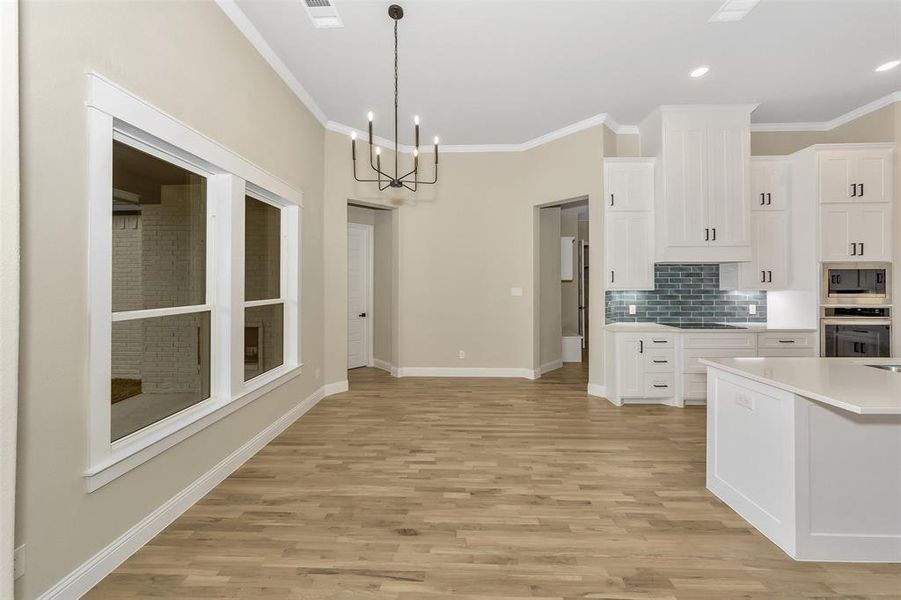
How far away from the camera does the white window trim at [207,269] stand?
172 centimetres

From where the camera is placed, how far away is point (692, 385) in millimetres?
4391

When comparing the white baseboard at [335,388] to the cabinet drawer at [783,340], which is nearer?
the cabinet drawer at [783,340]

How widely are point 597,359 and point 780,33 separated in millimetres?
3393

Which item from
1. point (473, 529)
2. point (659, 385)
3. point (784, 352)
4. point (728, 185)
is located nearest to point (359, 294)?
point (659, 385)

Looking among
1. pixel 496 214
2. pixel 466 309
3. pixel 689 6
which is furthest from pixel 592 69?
pixel 466 309

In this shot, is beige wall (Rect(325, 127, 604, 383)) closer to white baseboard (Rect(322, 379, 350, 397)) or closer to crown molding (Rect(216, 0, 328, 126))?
white baseboard (Rect(322, 379, 350, 397))

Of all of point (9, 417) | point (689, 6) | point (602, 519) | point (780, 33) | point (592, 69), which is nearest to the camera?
point (9, 417)

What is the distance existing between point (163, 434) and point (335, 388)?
9.05 ft

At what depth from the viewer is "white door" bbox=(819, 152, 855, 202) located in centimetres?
416

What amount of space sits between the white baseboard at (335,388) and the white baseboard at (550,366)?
2.72 metres

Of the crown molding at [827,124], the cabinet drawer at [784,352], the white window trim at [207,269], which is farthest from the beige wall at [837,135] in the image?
the white window trim at [207,269]

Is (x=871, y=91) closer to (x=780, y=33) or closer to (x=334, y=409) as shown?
(x=780, y=33)

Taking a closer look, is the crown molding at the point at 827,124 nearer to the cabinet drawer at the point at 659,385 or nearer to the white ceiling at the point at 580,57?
the white ceiling at the point at 580,57

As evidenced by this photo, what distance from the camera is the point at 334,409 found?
4270 millimetres
